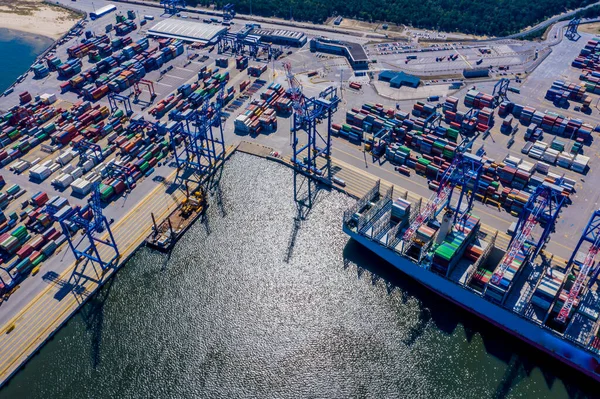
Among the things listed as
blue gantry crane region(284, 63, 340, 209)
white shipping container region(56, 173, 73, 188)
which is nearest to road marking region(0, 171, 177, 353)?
white shipping container region(56, 173, 73, 188)

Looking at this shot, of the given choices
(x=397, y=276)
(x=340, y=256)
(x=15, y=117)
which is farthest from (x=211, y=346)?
(x=15, y=117)

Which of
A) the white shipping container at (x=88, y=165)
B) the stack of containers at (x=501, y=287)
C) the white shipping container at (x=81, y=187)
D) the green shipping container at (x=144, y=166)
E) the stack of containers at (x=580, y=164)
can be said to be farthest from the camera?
the green shipping container at (x=144, y=166)

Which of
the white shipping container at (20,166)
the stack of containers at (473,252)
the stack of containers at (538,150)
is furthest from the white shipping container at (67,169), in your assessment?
the stack of containers at (538,150)

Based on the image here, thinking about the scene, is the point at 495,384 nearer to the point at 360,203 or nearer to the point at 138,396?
the point at 360,203

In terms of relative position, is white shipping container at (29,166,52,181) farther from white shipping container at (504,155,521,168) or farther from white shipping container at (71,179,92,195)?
white shipping container at (504,155,521,168)

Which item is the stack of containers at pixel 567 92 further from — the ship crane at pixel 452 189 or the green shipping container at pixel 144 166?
the green shipping container at pixel 144 166

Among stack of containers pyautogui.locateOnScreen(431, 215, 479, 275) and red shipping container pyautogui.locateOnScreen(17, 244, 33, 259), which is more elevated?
stack of containers pyautogui.locateOnScreen(431, 215, 479, 275)

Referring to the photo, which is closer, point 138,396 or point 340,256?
point 138,396
